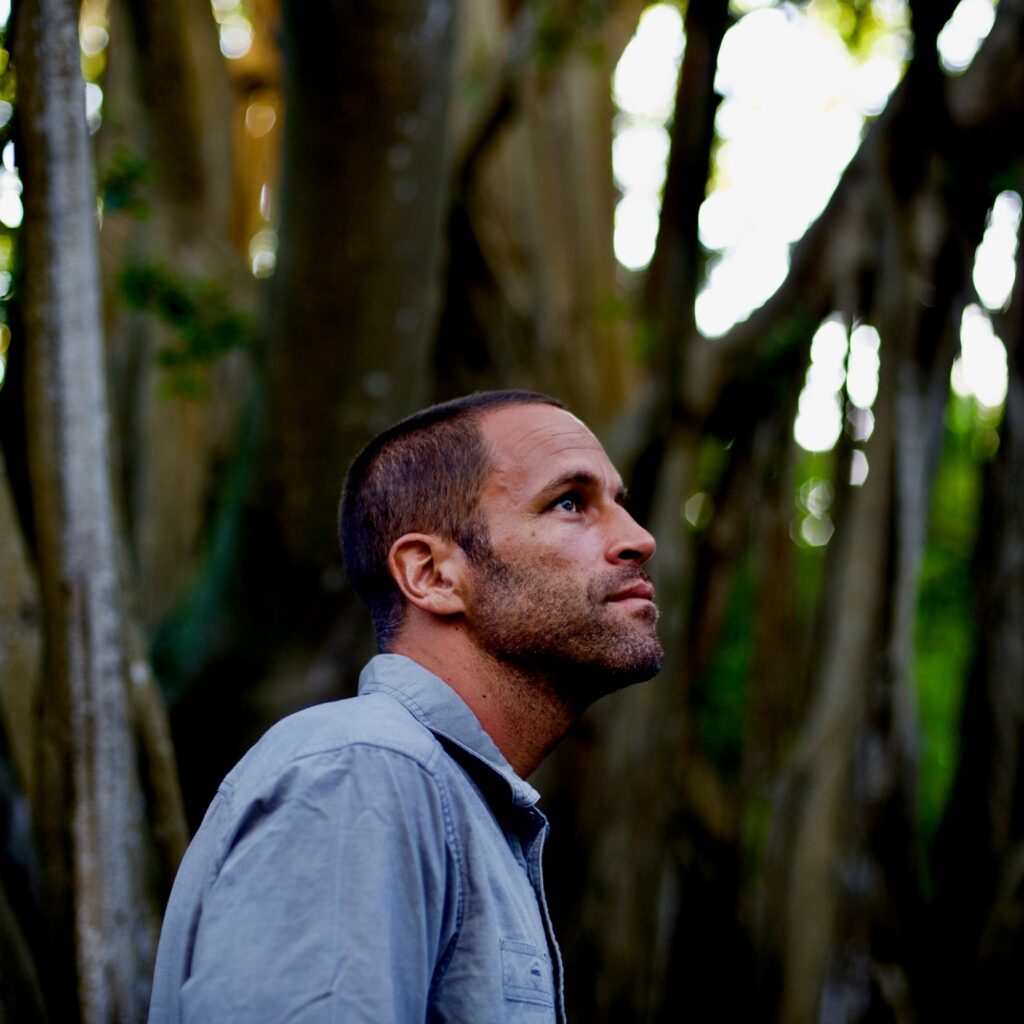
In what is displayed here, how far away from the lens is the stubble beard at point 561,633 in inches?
58.3

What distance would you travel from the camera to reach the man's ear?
4.95 feet

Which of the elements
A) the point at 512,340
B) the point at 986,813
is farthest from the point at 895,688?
the point at 512,340

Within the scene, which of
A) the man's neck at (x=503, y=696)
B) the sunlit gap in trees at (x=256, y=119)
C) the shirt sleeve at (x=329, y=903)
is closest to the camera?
the shirt sleeve at (x=329, y=903)

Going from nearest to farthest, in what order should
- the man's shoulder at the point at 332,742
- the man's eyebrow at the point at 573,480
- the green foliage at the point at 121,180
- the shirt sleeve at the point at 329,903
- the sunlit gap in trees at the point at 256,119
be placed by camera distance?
the shirt sleeve at the point at 329,903, the man's shoulder at the point at 332,742, the man's eyebrow at the point at 573,480, the green foliage at the point at 121,180, the sunlit gap in trees at the point at 256,119

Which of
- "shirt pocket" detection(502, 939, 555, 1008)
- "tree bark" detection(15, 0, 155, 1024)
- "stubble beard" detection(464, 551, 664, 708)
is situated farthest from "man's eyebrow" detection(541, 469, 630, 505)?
"tree bark" detection(15, 0, 155, 1024)

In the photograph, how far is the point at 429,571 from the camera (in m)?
1.54

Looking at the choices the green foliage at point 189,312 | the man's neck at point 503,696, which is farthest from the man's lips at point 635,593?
the green foliage at point 189,312

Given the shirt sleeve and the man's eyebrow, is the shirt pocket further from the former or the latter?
the man's eyebrow

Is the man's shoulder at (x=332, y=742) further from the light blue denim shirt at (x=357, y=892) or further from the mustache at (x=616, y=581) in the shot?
the mustache at (x=616, y=581)

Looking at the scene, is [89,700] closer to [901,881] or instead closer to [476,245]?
[901,881]

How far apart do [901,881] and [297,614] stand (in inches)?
60.5

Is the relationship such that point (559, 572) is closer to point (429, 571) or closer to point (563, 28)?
point (429, 571)

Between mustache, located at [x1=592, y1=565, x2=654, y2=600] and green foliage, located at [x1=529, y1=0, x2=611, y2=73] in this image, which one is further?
green foliage, located at [x1=529, y1=0, x2=611, y2=73]

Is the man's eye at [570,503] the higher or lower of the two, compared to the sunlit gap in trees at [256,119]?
lower
